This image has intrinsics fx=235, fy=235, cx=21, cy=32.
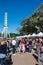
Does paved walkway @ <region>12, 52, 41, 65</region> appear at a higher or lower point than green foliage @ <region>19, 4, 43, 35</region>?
lower

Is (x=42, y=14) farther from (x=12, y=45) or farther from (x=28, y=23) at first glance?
(x=12, y=45)

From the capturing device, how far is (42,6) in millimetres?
67000

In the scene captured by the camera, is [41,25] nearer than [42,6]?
Yes

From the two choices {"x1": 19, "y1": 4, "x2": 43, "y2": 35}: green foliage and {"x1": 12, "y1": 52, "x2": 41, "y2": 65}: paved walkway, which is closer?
{"x1": 12, "y1": 52, "x2": 41, "y2": 65}: paved walkway

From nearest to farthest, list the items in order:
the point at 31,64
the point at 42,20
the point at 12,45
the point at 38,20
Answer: the point at 31,64 → the point at 12,45 → the point at 42,20 → the point at 38,20

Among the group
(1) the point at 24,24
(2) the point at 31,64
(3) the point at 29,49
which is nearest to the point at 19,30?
(1) the point at 24,24

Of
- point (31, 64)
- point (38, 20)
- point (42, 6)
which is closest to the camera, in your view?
point (31, 64)

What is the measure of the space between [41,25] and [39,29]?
214 centimetres

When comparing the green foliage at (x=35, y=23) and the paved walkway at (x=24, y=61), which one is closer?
the paved walkway at (x=24, y=61)

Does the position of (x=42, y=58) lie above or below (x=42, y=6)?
below

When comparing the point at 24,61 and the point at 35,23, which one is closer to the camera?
the point at 24,61

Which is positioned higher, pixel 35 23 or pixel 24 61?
pixel 35 23

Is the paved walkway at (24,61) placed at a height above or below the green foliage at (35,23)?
below

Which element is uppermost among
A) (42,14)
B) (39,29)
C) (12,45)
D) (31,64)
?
(42,14)
